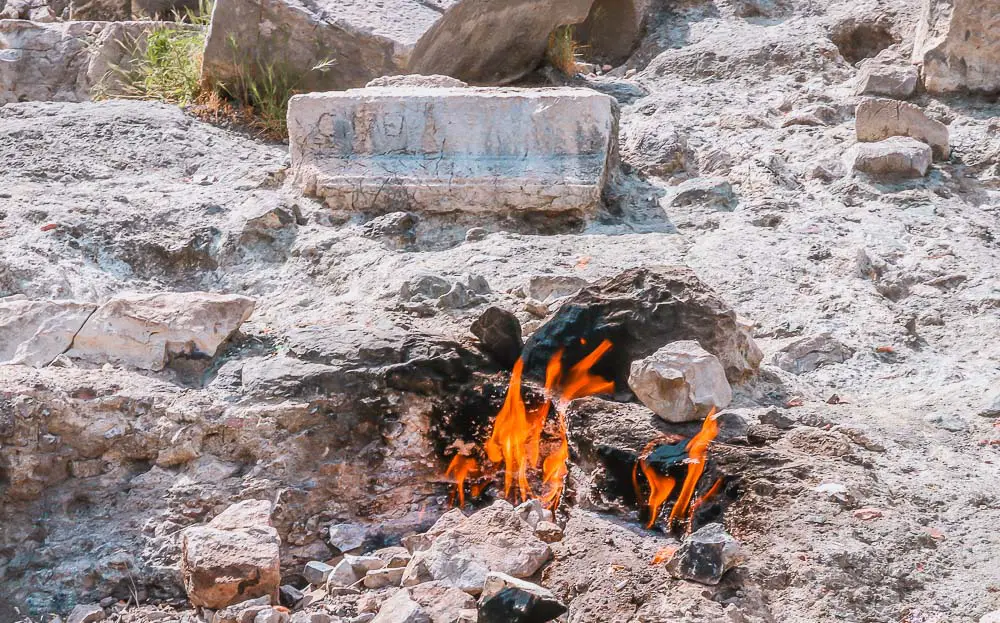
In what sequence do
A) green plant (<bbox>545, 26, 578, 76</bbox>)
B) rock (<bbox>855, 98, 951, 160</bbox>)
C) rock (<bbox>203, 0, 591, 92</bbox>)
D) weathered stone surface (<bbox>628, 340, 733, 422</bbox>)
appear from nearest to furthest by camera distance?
1. weathered stone surface (<bbox>628, 340, 733, 422</bbox>)
2. rock (<bbox>855, 98, 951, 160</bbox>)
3. rock (<bbox>203, 0, 591, 92</bbox>)
4. green plant (<bbox>545, 26, 578, 76</bbox>)

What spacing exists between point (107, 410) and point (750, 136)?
261 cm

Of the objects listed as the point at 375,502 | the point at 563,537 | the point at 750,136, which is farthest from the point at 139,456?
the point at 750,136

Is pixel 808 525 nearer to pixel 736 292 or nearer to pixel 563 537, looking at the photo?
pixel 563 537

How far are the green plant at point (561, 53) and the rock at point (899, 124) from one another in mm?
1517

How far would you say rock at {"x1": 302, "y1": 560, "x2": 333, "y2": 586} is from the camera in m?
2.63

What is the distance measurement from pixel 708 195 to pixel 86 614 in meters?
2.48

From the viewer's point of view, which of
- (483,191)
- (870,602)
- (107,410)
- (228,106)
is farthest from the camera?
(228,106)

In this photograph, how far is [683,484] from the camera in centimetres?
258

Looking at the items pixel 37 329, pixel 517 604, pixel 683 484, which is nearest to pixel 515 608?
pixel 517 604

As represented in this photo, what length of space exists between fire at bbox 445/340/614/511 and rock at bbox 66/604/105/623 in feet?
2.89

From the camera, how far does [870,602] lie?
2.17 m

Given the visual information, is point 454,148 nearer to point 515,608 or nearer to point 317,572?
point 317,572

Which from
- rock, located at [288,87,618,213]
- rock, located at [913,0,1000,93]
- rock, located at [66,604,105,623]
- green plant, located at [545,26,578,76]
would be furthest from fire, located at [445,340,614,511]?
green plant, located at [545,26,578,76]

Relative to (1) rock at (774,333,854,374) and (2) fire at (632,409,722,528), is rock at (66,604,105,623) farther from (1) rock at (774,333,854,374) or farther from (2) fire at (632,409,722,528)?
(1) rock at (774,333,854,374)
